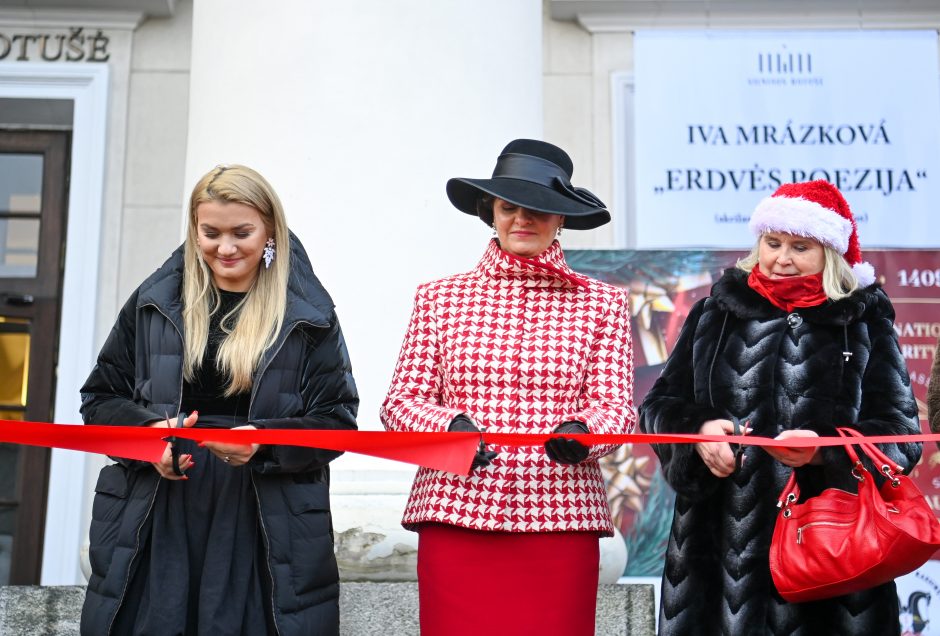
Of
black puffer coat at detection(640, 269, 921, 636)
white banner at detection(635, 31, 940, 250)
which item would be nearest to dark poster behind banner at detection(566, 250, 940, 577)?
white banner at detection(635, 31, 940, 250)

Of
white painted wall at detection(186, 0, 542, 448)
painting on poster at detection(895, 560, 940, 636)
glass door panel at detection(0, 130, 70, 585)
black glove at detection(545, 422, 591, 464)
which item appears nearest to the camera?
black glove at detection(545, 422, 591, 464)

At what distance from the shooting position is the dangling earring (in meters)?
3.42

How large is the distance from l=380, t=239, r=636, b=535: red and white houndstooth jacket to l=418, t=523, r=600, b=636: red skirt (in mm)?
51

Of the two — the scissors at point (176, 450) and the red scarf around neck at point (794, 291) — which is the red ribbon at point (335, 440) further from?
the red scarf around neck at point (794, 291)

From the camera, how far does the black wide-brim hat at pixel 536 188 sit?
3.46 m

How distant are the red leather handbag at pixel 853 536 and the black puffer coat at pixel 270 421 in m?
1.13

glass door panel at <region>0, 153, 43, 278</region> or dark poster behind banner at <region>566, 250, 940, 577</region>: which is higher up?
glass door panel at <region>0, 153, 43, 278</region>

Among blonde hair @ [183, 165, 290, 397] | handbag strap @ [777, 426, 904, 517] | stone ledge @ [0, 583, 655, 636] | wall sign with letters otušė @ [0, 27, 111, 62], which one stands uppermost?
wall sign with letters otušė @ [0, 27, 111, 62]

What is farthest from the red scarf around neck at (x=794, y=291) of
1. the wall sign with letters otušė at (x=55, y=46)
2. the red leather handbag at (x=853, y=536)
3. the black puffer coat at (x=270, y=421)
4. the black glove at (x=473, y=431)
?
the wall sign with letters otušė at (x=55, y=46)

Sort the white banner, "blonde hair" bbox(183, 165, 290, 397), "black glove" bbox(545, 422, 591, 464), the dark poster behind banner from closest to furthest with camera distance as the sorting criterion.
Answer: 1. "black glove" bbox(545, 422, 591, 464)
2. "blonde hair" bbox(183, 165, 290, 397)
3. the dark poster behind banner
4. the white banner

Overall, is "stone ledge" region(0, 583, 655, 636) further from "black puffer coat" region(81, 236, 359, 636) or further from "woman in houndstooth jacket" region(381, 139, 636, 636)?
"black puffer coat" region(81, 236, 359, 636)

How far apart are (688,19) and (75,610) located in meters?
4.94

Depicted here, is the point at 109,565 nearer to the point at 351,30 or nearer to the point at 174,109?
the point at 351,30

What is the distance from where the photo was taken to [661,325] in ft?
22.1
